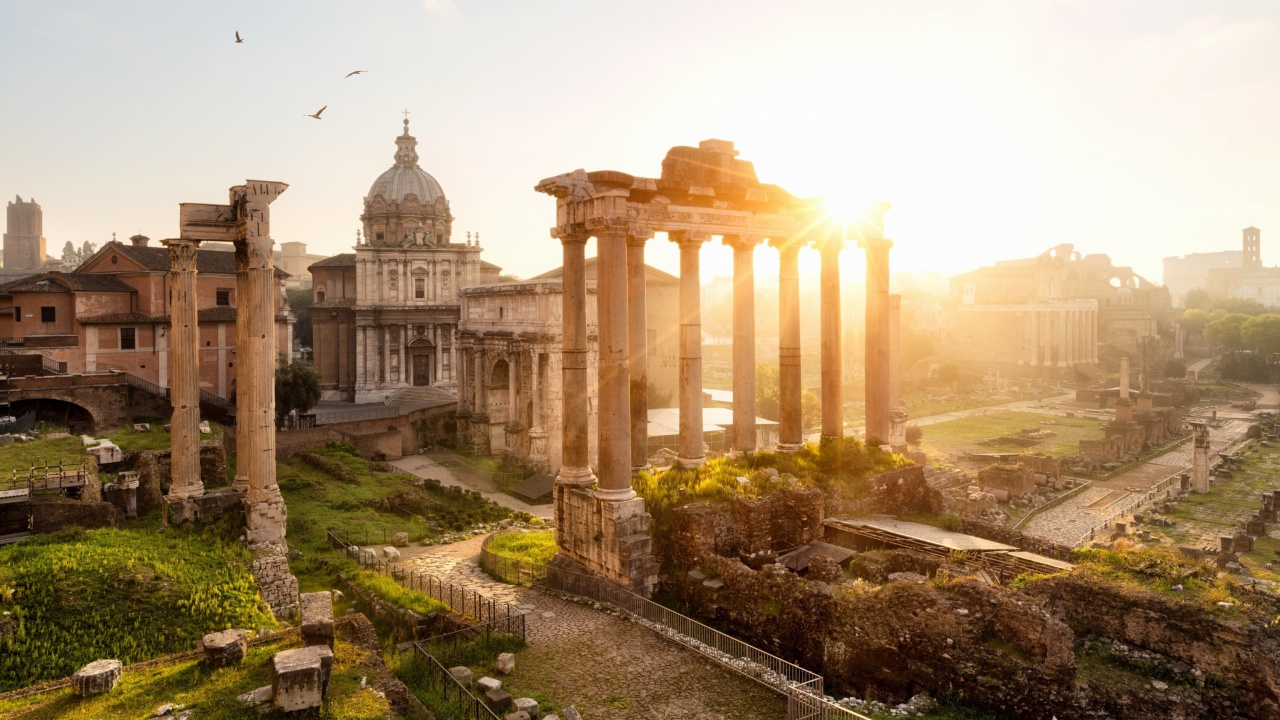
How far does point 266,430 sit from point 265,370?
127 centimetres

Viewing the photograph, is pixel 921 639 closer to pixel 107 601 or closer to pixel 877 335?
pixel 877 335

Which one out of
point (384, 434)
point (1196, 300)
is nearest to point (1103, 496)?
point (384, 434)

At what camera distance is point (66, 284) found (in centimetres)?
3412

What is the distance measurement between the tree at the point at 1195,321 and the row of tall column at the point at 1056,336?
26375 millimetres

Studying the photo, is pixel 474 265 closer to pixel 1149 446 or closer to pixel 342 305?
pixel 342 305

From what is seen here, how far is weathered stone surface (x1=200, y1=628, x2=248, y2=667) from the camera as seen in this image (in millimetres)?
10547

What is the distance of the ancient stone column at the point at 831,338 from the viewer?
21.1m

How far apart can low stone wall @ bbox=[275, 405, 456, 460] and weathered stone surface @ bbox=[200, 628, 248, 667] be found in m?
24.8

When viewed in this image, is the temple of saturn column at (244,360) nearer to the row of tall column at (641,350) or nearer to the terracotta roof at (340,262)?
the row of tall column at (641,350)

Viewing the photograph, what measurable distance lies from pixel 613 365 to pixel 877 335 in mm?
9021

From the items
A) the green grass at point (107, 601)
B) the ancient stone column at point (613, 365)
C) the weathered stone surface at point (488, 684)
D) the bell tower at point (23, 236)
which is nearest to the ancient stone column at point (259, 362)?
the green grass at point (107, 601)

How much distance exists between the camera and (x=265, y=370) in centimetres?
1669

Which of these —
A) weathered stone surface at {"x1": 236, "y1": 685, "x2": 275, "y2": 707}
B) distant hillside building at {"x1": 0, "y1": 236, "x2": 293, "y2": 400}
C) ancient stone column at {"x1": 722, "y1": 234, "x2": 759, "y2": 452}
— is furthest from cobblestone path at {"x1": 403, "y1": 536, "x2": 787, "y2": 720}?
distant hillside building at {"x1": 0, "y1": 236, "x2": 293, "y2": 400}

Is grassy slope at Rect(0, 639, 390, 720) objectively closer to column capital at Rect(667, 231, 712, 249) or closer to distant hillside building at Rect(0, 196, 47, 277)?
column capital at Rect(667, 231, 712, 249)
